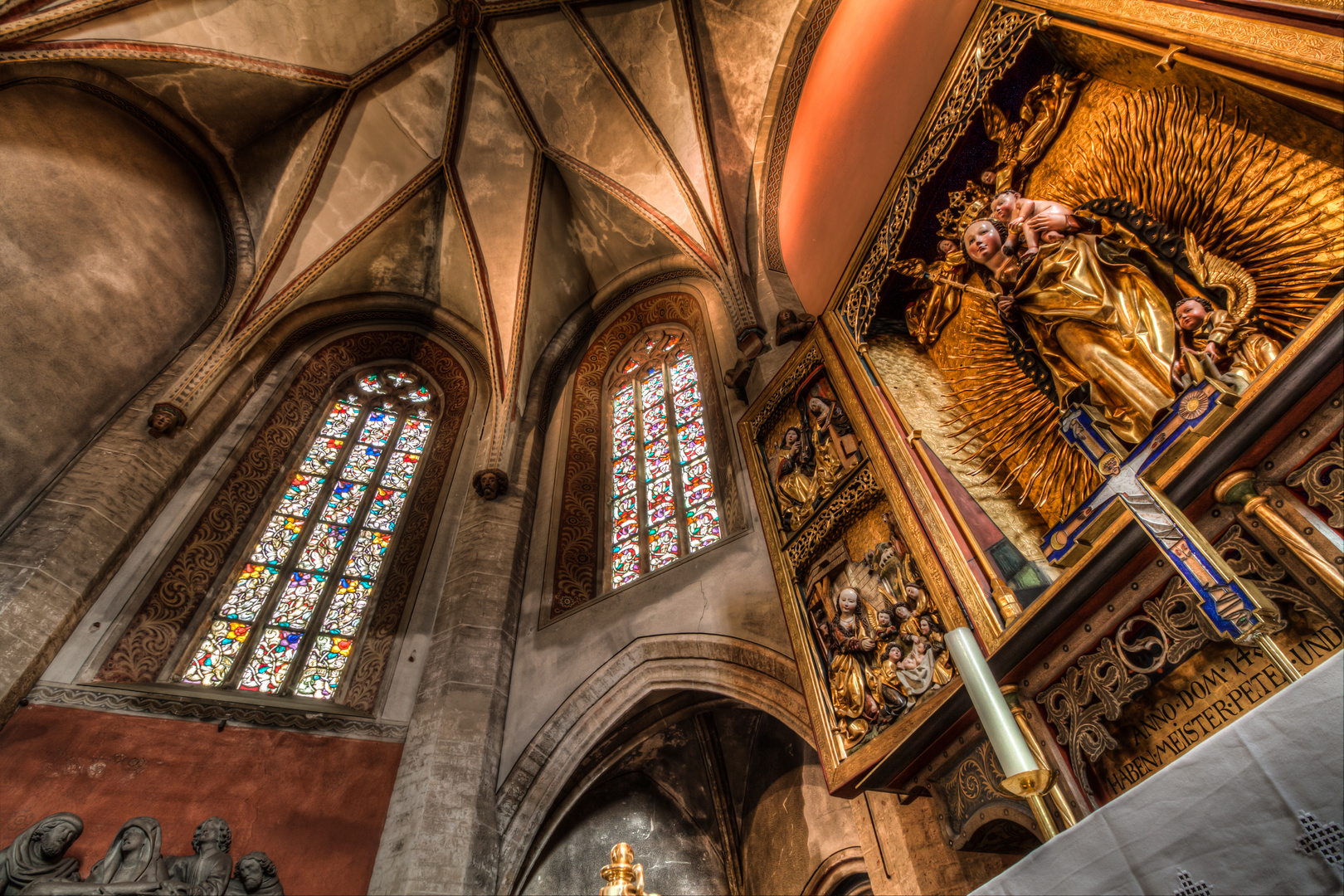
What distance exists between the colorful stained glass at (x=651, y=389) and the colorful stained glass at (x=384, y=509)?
3.18 metres

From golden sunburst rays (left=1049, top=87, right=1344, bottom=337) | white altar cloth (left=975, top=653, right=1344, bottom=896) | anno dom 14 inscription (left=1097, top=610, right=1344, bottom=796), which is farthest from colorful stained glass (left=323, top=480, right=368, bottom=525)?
white altar cloth (left=975, top=653, right=1344, bottom=896)

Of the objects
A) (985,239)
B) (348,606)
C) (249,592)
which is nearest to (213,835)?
(348,606)

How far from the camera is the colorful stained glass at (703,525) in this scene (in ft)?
23.2

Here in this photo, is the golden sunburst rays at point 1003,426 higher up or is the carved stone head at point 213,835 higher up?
the golden sunburst rays at point 1003,426

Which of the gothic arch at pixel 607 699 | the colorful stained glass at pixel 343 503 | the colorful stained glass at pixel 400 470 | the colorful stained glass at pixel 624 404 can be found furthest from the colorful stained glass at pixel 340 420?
the gothic arch at pixel 607 699

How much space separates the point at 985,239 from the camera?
3627 mm

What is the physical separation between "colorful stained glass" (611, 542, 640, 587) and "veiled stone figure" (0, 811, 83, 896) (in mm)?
→ 4373

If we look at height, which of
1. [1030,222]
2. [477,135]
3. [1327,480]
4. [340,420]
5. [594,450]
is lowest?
[1327,480]

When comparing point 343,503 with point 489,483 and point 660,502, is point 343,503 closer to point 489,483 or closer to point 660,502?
point 489,483

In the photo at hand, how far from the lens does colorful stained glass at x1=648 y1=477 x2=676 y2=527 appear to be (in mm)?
7688

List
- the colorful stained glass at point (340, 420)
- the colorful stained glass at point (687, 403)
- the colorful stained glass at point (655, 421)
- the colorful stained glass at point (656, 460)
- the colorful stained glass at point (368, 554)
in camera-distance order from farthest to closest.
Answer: the colorful stained glass at point (340, 420), the colorful stained glass at point (655, 421), the colorful stained glass at point (687, 403), the colorful stained glass at point (656, 460), the colorful stained glass at point (368, 554)

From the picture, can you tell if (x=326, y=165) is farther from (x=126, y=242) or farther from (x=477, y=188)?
(x=126, y=242)

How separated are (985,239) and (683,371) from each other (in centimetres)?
587

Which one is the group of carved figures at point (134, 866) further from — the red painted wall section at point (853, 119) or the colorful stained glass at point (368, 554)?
the red painted wall section at point (853, 119)
